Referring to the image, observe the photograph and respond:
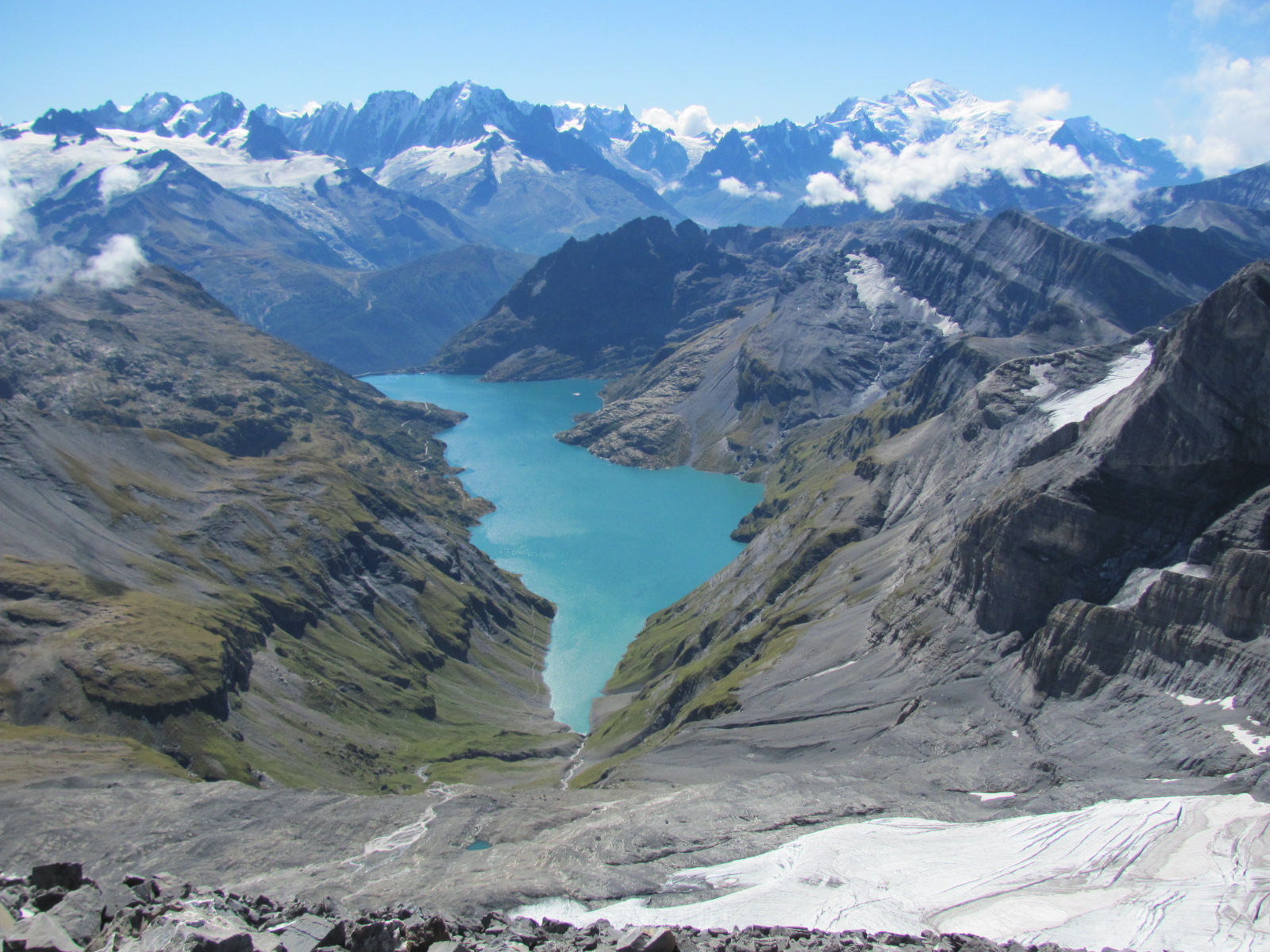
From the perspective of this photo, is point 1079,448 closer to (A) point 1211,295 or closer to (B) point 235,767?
(A) point 1211,295

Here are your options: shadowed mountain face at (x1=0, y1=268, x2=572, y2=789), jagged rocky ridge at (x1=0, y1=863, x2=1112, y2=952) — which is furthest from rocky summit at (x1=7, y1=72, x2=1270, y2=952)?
shadowed mountain face at (x1=0, y1=268, x2=572, y2=789)

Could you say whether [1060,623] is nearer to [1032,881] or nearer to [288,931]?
[1032,881]

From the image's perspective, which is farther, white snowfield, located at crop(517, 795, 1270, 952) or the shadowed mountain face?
the shadowed mountain face

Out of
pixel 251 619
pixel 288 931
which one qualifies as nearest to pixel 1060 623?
pixel 288 931

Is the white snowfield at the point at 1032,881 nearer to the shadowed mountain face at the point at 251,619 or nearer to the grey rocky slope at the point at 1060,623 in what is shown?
the grey rocky slope at the point at 1060,623

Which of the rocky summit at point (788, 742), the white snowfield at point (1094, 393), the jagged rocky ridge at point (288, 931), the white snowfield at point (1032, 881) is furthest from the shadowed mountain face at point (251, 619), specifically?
the white snowfield at point (1094, 393)

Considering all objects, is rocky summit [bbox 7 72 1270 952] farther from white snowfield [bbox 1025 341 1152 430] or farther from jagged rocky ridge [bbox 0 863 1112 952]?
white snowfield [bbox 1025 341 1152 430]
